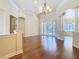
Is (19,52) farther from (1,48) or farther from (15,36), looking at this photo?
(1,48)

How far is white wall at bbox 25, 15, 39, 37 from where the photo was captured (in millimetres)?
15611

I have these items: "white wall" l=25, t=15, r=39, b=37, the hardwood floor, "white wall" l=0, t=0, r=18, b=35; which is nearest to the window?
"white wall" l=25, t=15, r=39, b=37

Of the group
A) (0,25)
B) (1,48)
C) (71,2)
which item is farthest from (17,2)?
(1,48)

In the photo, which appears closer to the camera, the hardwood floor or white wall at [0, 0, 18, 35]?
the hardwood floor

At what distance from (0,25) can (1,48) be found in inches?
192

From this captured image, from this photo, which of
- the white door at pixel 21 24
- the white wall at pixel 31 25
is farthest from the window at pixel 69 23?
the white door at pixel 21 24

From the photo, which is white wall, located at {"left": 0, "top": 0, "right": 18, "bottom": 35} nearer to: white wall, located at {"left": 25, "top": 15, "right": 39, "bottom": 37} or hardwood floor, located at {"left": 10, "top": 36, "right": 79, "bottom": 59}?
hardwood floor, located at {"left": 10, "top": 36, "right": 79, "bottom": 59}

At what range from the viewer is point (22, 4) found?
12.2 metres

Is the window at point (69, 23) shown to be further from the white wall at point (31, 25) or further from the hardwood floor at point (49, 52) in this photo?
the hardwood floor at point (49, 52)

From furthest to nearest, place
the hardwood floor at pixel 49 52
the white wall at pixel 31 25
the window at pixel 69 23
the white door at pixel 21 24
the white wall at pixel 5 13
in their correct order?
1. the window at pixel 69 23
2. the white wall at pixel 31 25
3. the white door at pixel 21 24
4. the white wall at pixel 5 13
5. the hardwood floor at pixel 49 52

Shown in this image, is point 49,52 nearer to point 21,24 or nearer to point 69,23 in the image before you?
point 21,24

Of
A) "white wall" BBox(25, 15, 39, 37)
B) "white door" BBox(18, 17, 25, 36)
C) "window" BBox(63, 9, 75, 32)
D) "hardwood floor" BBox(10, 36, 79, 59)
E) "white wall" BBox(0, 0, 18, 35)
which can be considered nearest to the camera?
"hardwood floor" BBox(10, 36, 79, 59)

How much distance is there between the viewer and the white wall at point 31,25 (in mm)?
15611

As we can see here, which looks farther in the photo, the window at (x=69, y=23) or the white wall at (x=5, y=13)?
the window at (x=69, y=23)
